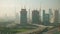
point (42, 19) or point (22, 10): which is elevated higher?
point (22, 10)

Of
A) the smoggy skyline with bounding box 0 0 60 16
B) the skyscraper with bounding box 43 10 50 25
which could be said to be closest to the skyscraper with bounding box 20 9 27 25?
the smoggy skyline with bounding box 0 0 60 16

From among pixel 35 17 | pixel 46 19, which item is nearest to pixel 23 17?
pixel 35 17

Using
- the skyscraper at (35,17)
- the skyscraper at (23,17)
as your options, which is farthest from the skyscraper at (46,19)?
the skyscraper at (23,17)

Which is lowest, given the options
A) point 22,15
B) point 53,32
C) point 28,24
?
point 53,32

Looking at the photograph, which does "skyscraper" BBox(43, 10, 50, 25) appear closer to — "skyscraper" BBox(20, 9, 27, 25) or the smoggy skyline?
the smoggy skyline

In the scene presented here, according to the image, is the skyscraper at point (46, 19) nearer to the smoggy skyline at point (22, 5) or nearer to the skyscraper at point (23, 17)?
the smoggy skyline at point (22, 5)

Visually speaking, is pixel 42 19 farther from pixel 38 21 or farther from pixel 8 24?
pixel 8 24

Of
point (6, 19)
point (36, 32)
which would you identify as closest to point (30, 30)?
point (36, 32)

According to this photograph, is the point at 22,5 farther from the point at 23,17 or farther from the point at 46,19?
the point at 46,19
